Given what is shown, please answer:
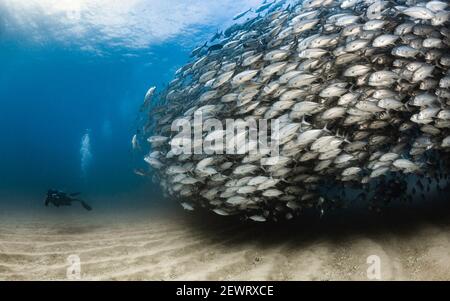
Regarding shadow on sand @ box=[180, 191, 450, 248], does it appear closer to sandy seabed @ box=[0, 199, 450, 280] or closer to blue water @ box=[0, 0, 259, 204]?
sandy seabed @ box=[0, 199, 450, 280]

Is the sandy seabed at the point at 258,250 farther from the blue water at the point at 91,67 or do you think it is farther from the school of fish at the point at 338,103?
the blue water at the point at 91,67

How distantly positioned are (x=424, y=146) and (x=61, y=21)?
27.3m

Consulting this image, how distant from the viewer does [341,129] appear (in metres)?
6.57

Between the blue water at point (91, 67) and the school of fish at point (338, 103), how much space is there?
30.5 feet

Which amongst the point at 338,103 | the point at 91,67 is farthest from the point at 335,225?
the point at 91,67

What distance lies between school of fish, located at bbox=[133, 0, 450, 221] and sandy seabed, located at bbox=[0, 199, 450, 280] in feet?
2.43

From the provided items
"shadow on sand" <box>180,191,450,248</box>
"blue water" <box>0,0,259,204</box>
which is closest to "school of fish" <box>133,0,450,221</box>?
"shadow on sand" <box>180,191,450,248</box>

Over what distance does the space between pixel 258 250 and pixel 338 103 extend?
3.34 metres

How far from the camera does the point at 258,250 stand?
697 cm

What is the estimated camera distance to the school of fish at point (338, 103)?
564 centimetres

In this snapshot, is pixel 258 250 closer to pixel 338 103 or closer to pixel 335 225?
pixel 335 225

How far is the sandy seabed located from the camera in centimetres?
561
